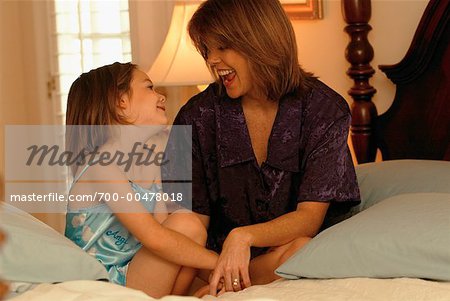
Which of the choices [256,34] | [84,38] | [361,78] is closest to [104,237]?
[256,34]

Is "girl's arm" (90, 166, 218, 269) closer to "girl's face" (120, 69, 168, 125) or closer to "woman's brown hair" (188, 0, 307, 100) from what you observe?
"girl's face" (120, 69, 168, 125)

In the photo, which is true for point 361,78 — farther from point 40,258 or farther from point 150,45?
point 40,258

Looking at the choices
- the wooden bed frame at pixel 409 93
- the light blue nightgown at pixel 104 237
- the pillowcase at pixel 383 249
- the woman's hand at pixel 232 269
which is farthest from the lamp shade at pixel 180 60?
the pillowcase at pixel 383 249

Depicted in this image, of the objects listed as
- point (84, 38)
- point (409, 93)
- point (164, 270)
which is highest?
point (84, 38)

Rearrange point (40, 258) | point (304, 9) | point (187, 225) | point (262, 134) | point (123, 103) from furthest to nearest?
point (304, 9), point (262, 134), point (123, 103), point (187, 225), point (40, 258)

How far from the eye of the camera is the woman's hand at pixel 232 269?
192cm

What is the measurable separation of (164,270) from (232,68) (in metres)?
0.57

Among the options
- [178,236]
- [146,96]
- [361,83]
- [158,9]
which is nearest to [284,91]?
[146,96]

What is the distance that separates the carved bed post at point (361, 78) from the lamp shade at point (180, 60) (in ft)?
1.67

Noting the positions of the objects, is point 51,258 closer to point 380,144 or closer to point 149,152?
point 149,152

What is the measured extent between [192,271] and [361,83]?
1.19 m

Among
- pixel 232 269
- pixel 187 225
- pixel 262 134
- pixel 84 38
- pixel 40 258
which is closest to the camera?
pixel 40 258

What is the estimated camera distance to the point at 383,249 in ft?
5.80
